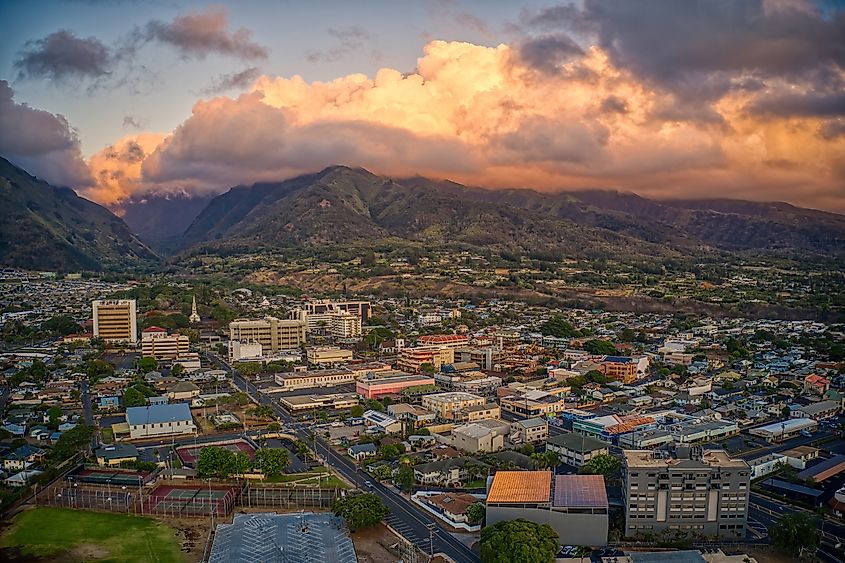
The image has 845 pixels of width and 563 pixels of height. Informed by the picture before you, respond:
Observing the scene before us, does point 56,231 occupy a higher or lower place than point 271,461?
higher

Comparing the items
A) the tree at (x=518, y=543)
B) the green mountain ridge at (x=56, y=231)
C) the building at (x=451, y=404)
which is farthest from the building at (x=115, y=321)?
the green mountain ridge at (x=56, y=231)

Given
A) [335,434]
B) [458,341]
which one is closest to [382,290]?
[458,341]

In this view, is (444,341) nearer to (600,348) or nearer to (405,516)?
(600,348)

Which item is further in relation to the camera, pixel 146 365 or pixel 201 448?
pixel 146 365

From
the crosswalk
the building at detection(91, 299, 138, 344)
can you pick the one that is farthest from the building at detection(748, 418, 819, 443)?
the building at detection(91, 299, 138, 344)

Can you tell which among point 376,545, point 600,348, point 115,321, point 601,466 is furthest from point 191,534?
point 115,321

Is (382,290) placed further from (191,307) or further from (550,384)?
(550,384)

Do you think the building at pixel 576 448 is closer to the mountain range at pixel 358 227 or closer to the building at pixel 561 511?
the building at pixel 561 511
